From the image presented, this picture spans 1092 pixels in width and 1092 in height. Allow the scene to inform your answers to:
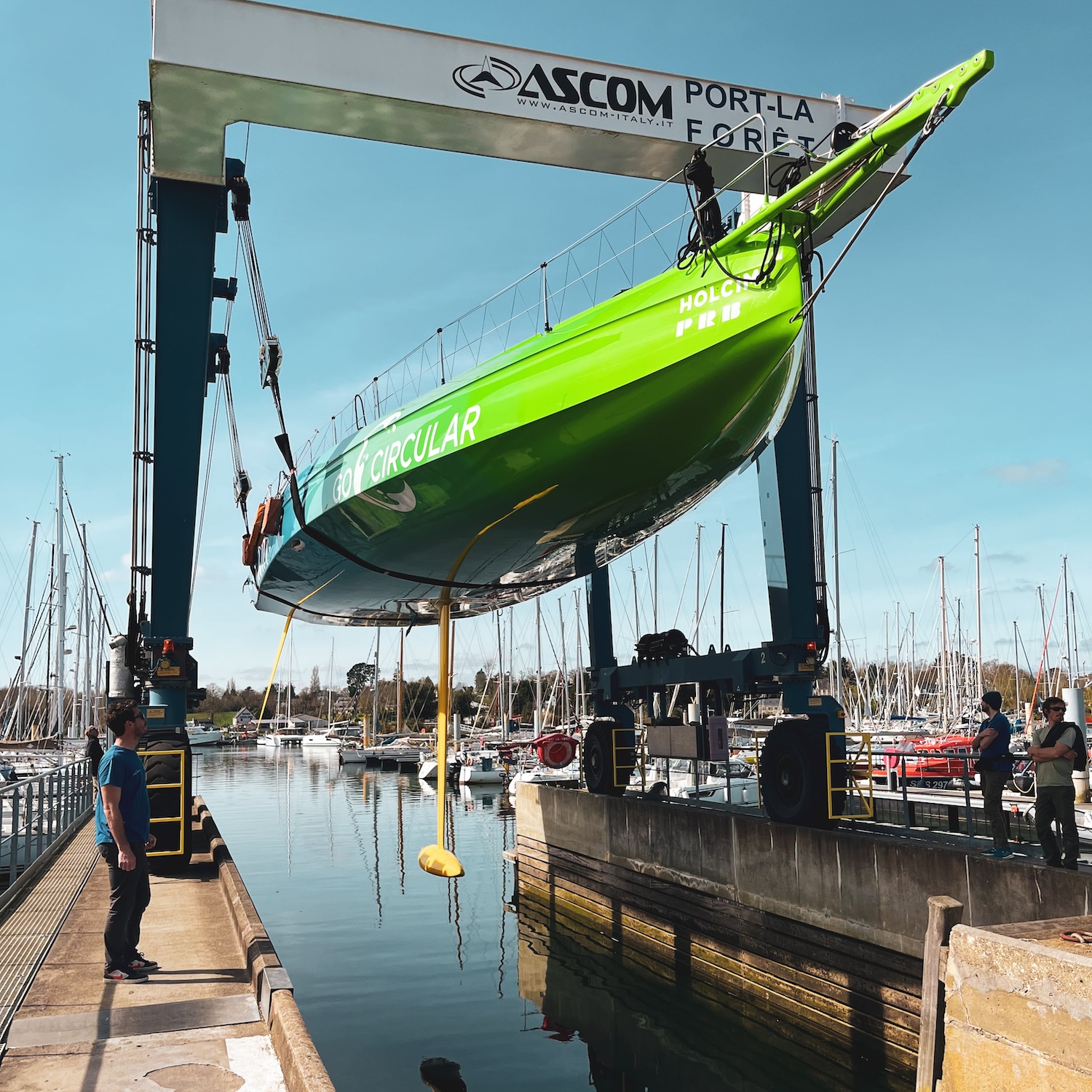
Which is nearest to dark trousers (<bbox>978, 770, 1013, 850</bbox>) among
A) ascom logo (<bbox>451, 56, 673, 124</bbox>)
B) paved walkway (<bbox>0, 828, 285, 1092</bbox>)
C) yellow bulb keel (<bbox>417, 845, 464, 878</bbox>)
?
yellow bulb keel (<bbox>417, 845, 464, 878</bbox>)

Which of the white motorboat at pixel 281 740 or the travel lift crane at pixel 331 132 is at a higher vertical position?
the travel lift crane at pixel 331 132

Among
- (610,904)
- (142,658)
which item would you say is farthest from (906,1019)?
(142,658)

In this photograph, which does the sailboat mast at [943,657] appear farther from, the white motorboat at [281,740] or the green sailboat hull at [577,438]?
the white motorboat at [281,740]

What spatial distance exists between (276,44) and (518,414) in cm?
476

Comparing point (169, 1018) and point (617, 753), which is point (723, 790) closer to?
point (617, 753)

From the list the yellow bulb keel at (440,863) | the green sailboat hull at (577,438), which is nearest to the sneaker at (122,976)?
the yellow bulb keel at (440,863)

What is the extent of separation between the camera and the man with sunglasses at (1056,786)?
7625 mm

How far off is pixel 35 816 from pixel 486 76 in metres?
9.14

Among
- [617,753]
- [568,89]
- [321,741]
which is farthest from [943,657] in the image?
[321,741]

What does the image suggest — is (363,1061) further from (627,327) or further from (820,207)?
(820,207)

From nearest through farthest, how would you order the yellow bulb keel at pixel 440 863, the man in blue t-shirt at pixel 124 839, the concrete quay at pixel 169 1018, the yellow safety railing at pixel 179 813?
the concrete quay at pixel 169 1018 < the man in blue t-shirt at pixel 124 839 < the yellow bulb keel at pixel 440 863 < the yellow safety railing at pixel 179 813

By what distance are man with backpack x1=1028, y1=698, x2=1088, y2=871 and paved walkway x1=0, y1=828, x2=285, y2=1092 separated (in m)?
6.03

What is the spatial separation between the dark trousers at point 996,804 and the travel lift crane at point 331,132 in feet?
5.98

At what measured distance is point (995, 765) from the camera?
8.72 meters
